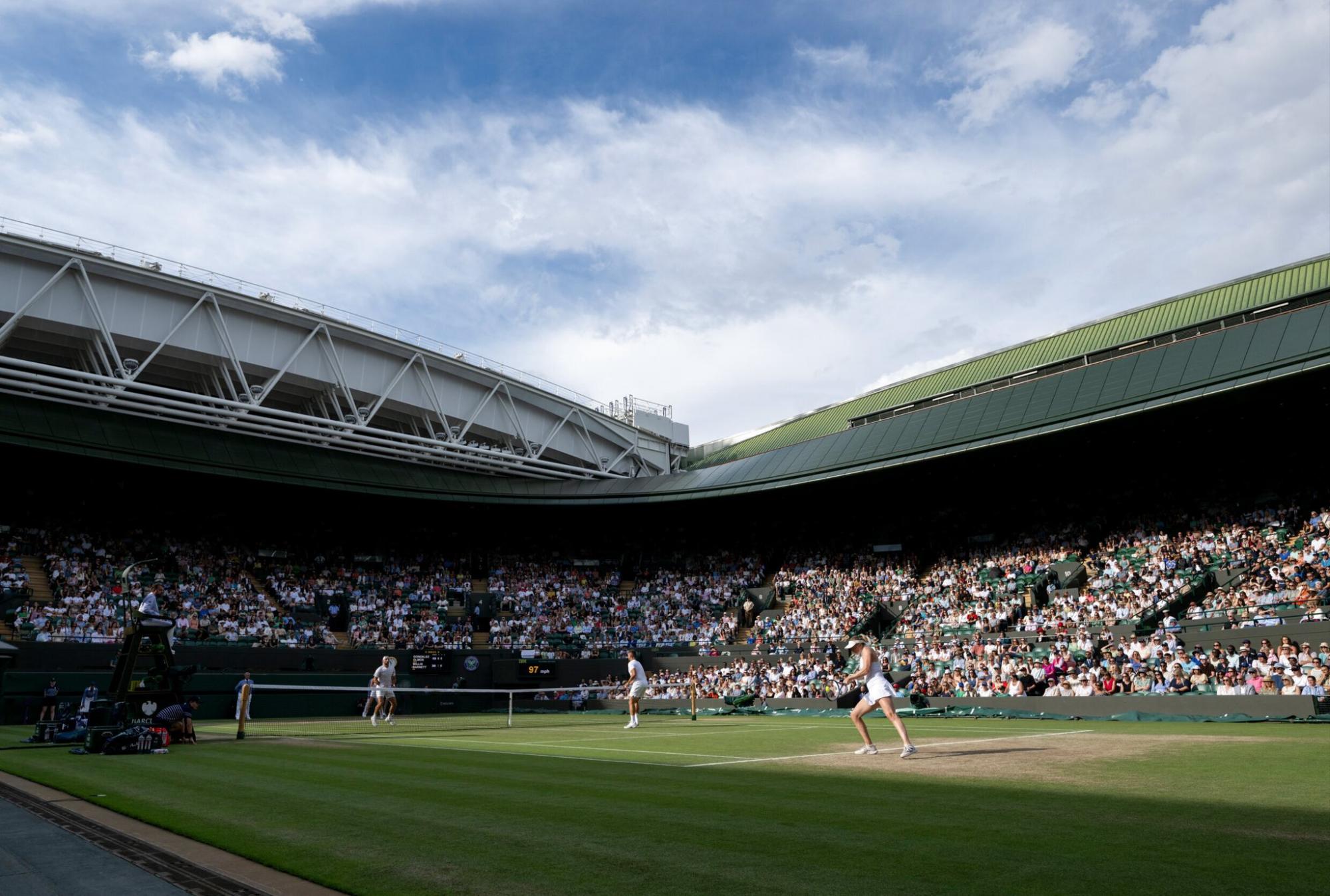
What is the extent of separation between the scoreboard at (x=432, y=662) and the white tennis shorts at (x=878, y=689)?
32.6 meters

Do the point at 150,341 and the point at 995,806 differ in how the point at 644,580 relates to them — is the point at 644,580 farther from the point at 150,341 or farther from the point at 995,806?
the point at 995,806

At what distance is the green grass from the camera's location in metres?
5.82

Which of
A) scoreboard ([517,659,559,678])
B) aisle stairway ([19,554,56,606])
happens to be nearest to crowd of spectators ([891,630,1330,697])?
scoreboard ([517,659,559,678])

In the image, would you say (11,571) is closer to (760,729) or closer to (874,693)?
(760,729)

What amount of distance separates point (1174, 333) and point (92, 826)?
43388 mm

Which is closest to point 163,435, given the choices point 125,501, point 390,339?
point 125,501

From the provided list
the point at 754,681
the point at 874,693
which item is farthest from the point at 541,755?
the point at 754,681

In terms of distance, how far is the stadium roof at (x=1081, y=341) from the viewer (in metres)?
39.3

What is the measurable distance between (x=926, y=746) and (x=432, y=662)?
31151 millimetres

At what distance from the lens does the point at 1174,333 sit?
40594mm

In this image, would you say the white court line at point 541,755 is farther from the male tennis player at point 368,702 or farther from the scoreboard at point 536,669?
the scoreboard at point 536,669

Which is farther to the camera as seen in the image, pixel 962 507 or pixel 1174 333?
pixel 962 507

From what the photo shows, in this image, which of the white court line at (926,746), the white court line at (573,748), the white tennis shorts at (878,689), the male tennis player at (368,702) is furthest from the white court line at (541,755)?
the male tennis player at (368,702)

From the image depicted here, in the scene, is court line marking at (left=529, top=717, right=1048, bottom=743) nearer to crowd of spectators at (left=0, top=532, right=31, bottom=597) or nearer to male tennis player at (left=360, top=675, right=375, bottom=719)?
male tennis player at (left=360, top=675, right=375, bottom=719)
